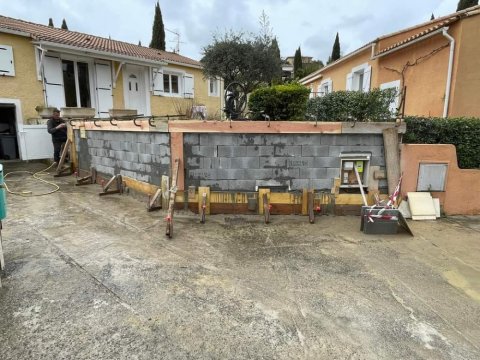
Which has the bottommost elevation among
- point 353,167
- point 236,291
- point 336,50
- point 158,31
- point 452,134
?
point 236,291

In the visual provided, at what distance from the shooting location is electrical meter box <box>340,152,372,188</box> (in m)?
5.45

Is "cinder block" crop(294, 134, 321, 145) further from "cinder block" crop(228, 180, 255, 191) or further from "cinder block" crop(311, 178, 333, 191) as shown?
"cinder block" crop(228, 180, 255, 191)

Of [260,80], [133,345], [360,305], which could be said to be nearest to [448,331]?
[360,305]

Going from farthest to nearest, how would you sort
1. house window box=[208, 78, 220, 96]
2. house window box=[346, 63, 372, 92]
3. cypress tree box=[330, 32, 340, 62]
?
1. cypress tree box=[330, 32, 340, 62]
2. house window box=[208, 78, 220, 96]
3. house window box=[346, 63, 372, 92]

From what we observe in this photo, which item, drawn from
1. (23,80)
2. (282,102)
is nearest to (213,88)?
(23,80)

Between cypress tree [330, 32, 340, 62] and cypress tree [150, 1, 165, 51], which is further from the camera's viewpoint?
cypress tree [330, 32, 340, 62]

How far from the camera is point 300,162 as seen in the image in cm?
544

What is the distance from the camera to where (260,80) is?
12180 mm

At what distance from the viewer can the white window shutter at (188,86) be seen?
53.9ft

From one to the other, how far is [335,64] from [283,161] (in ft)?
35.7

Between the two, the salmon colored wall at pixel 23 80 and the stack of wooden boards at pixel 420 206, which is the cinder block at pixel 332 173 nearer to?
the stack of wooden boards at pixel 420 206

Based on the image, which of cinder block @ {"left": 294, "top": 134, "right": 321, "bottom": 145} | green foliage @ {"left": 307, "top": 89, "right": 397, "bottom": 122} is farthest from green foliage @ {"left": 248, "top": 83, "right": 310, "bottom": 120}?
cinder block @ {"left": 294, "top": 134, "right": 321, "bottom": 145}

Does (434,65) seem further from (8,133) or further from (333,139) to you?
(8,133)

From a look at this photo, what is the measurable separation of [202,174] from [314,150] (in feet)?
6.38
